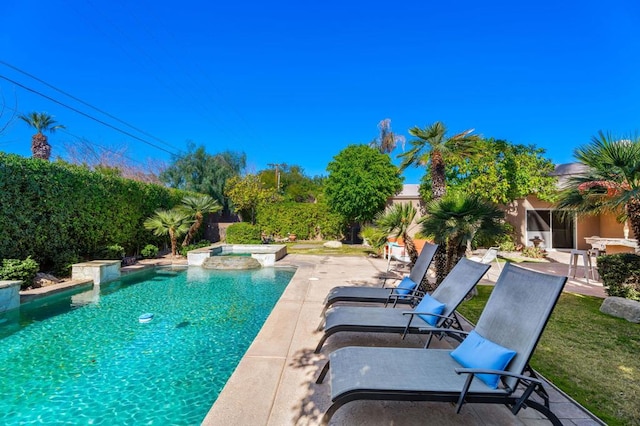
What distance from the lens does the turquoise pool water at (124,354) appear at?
333 centimetres

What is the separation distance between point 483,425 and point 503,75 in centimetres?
2232

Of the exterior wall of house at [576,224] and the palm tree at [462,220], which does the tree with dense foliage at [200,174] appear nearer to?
the exterior wall of house at [576,224]

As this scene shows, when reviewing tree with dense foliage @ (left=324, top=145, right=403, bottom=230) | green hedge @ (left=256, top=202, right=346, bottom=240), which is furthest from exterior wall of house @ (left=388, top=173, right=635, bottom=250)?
green hedge @ (left=256, top=202, right=346, bottom=240)

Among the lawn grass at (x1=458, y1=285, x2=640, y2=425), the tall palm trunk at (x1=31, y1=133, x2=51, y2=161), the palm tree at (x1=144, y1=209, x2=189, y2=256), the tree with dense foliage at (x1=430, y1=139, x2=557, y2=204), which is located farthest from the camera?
the tall palm trunk at (x1=31, y1=133, x2=51, y2=161)

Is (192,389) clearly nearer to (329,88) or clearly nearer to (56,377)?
(56,377)

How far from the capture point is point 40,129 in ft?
70.1

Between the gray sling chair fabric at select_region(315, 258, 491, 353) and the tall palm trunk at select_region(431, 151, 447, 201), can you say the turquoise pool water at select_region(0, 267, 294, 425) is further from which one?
the tall palm trunk at select_region(431, 151, 447, 201)

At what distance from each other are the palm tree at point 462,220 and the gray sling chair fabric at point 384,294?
54cm

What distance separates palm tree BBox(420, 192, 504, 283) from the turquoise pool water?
4.03 m

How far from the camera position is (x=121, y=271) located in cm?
1041

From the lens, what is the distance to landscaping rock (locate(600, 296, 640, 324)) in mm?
5520

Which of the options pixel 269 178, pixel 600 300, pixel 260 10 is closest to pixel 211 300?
pixel 600 300

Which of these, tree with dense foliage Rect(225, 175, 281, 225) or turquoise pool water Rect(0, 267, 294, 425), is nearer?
turquoise pool water Rect(0, 267, 294, 425)

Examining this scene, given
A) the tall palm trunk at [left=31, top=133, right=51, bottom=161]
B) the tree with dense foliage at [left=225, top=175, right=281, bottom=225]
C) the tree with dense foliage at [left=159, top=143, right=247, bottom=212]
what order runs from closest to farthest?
the tall palm trunk at [left=31, top=133, right=51, bottom=161] → the tree with dense foliage at [left=225, top=175, right=281, bottom=225] → the tree with dense foliage at [left=159, top=143, right=247, bottom=212]
